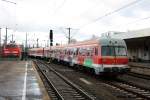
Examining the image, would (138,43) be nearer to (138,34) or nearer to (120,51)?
(138,34)

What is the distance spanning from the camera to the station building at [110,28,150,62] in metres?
46.4

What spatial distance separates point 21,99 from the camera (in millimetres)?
14273

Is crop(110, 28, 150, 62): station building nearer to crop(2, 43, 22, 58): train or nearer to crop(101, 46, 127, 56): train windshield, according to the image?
crop(2, 43, 22, 58): train

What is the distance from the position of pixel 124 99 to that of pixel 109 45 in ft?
31.4

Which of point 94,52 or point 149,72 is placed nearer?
point 94,52

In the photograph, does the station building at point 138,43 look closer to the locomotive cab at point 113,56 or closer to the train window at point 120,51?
the train window at point 120,51

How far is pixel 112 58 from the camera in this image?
24469 mm

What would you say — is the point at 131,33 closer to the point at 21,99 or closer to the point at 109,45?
the point at 109,45

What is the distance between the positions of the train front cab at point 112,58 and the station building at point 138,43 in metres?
19.0

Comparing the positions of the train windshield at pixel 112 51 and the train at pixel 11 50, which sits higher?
the train at pixel 11 50

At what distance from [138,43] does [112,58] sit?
116 feet

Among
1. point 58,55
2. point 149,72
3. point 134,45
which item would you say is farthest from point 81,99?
point 134,45

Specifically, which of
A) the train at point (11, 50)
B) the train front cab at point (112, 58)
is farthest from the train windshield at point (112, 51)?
the train at point (11, 50)

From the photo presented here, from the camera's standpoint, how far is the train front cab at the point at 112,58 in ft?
79.3
